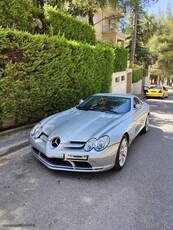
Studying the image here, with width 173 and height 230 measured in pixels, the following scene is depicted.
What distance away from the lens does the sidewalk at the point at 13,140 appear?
4771 millimetres

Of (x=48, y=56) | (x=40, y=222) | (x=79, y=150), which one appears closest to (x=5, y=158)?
(x=79, y=150)

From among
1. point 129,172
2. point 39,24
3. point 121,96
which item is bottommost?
point 129,172

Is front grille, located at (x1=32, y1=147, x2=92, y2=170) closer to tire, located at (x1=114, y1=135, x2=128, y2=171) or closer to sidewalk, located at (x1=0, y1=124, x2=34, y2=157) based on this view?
tire, located at (x1=114, y1=135, x2=128, y2=171)

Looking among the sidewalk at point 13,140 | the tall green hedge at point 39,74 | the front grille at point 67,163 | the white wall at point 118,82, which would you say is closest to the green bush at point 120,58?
Result: the white wall at point 118,82

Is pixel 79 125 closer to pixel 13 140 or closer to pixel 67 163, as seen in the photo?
pixel 67 163

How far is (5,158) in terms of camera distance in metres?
4.49

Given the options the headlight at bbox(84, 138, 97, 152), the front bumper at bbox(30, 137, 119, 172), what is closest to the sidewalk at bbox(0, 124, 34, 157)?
the front bumper at bbox(30, 137, 119, 172)

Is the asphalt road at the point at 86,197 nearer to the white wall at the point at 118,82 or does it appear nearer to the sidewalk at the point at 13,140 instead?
the sidewalk at the point at 13,140

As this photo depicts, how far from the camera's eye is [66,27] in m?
10.3

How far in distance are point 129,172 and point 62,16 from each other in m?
8.26

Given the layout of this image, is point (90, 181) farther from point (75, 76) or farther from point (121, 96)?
point (75, 76)

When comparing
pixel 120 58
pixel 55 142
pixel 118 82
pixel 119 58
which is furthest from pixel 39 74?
pixel 120 58

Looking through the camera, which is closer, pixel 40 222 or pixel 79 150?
pixel 40 222

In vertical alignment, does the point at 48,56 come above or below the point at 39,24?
below
